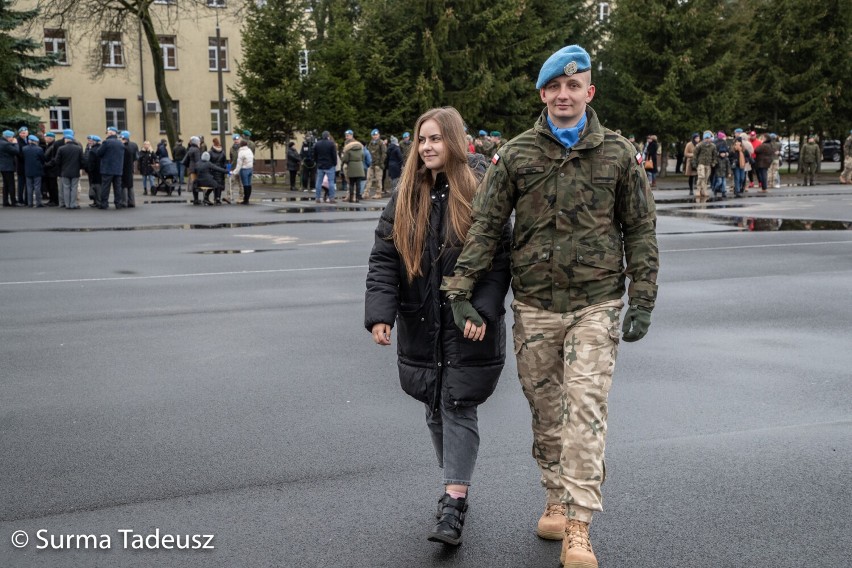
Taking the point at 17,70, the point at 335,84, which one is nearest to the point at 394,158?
the point at 335,84

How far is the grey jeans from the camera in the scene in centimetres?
444

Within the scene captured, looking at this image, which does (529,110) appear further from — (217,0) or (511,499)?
(511,499)

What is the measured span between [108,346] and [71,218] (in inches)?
614

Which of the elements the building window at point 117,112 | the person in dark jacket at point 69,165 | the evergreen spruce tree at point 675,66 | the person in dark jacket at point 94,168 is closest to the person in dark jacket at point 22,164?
the person in dark jacket at point 69,165

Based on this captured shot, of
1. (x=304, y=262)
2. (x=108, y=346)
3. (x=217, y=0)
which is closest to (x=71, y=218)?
(x=304, y=262)

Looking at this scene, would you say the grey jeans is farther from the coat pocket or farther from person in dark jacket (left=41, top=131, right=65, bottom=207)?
person in dark jacket (left=41, top=131, right=65, bottom=207)

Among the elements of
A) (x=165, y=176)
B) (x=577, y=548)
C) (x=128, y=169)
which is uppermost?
(x=128, y=169)

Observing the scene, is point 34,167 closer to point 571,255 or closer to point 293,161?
point 293,161

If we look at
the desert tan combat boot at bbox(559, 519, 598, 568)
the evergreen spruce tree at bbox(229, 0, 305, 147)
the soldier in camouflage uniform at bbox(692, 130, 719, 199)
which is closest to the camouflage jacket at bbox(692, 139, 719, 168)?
the soldier in camouflage uniform at bbox(692, 130, 719, 199)

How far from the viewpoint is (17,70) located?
34969 mm

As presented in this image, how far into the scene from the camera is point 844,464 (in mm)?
5309

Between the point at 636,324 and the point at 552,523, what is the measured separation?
93cm

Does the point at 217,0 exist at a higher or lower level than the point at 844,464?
higher

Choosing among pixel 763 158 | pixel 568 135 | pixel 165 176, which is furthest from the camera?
pixel 165 176
